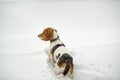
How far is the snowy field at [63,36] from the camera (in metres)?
1.57

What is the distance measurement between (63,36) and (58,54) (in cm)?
16

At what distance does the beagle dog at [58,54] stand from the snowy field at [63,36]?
44 millimetres

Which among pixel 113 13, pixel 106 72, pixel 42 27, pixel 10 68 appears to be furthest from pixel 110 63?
pixel 10 68

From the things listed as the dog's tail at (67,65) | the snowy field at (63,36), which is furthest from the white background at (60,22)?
the dog's tail at (67,65)

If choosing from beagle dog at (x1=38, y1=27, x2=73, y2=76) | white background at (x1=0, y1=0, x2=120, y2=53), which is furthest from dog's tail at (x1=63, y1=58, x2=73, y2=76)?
white background at (x1=0, y1=0, x2=120, y2=53)

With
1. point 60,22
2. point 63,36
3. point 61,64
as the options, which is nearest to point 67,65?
point 61,64

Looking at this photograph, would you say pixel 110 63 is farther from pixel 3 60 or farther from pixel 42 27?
pixel 3 60

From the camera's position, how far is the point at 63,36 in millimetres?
1630

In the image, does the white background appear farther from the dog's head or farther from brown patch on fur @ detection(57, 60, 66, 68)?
brown patch on fur @ detection(57, 60, 66, 68)

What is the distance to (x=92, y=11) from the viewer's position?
67.6 inches

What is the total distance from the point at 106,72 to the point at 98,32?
28 cm

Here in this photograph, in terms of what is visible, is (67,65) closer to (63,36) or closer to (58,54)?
(58,54)

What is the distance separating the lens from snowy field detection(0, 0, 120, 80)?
157 centimetres

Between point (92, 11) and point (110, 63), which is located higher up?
point (92, 11)
